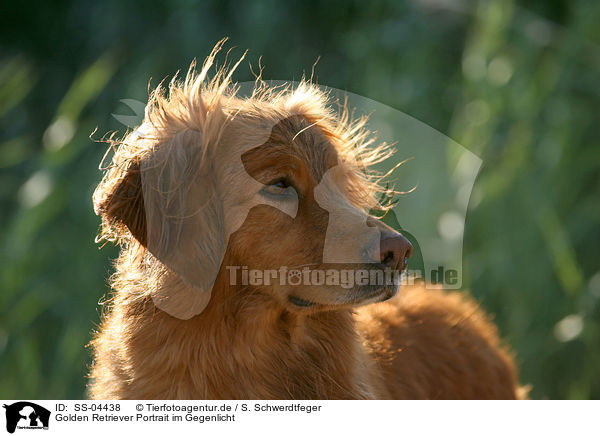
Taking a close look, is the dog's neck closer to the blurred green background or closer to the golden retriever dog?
the golden retriever dog

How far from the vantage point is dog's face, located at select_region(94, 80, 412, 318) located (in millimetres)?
2287

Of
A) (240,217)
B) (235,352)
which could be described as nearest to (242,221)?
(240,217)

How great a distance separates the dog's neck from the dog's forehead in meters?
0.55

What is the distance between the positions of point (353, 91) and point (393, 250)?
9.80 feet

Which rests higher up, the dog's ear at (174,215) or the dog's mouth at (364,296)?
the dog's ear at (174,215)

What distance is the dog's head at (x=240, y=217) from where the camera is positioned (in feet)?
7.52

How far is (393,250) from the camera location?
7.29ft

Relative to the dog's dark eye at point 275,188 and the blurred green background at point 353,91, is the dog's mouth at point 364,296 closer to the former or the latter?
the dog's dark eye at point 275,188

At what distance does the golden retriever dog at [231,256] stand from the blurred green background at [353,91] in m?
2.13

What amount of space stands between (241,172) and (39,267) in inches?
122
